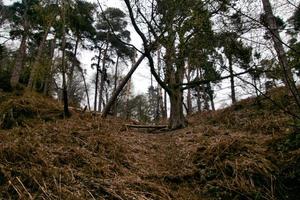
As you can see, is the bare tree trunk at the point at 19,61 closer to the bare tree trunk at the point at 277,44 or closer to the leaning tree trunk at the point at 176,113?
the leaning tree trunk at the point at 176,113

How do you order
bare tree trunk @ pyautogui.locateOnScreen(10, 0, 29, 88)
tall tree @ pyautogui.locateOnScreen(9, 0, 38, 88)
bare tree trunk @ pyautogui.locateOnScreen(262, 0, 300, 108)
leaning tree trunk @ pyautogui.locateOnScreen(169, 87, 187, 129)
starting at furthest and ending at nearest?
tall tree @ pyautogui.locateOnScreen(9, 0, 38, 88), bare tree trunk @ pyautogui.locateOnScreen(10, 0, 29, 88), leaning tree trunk @ pyautogui.locateOnScreen(169, 87, 187, 129), bare tree trunk @ pyautogui.locateOnScreen(262, 0, 300, 108)

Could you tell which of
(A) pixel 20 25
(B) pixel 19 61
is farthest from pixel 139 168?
(A) pixel 20 25

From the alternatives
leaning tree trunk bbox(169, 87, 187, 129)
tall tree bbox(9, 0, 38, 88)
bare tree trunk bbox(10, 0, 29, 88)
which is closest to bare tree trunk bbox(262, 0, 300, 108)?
leaning tree trunk bbox(169, 87, 187, 129)

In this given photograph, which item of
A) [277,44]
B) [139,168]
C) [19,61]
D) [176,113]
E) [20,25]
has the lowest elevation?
[139,168]

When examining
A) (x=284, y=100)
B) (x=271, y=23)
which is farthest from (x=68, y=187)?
(x=284, y=100)

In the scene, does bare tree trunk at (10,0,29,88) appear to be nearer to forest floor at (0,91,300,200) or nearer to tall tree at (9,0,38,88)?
tall tree at (9,0,38,88)

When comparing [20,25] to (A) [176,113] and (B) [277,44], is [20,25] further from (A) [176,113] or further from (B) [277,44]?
(B) [277,44]

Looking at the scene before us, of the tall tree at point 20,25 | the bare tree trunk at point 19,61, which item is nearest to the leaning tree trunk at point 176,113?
the bare tree trunk at point 19,61

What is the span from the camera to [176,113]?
34.8ft

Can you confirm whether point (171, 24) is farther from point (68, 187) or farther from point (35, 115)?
point (68, 187)

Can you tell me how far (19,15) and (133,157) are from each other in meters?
16.5

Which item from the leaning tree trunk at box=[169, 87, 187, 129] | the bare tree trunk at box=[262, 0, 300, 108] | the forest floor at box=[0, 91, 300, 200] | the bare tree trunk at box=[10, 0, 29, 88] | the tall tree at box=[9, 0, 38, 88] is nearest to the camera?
the bare tree trunk at box=[262, 0, 300, 108]

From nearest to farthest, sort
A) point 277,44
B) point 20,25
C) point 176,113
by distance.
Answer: point 277,44 < point 176,113 < point 20,25

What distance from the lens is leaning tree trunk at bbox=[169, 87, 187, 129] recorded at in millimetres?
10461
